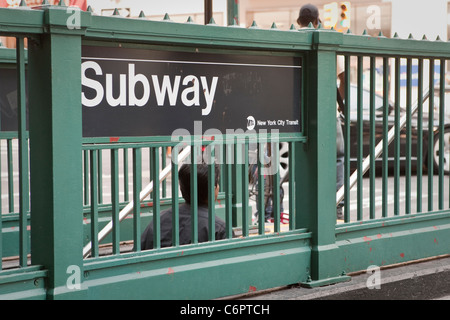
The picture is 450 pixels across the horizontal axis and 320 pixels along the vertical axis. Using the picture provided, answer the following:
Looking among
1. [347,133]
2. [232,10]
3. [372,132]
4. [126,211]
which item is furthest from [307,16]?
[126,211]

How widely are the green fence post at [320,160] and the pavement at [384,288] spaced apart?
0.13 m

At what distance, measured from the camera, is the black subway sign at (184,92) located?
4.08 meters

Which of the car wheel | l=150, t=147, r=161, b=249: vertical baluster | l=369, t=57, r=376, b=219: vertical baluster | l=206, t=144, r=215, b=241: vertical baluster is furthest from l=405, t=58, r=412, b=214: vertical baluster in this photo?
the car wheel

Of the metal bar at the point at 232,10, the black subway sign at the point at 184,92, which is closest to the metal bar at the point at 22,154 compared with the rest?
the black subway sign at the point at 184,92

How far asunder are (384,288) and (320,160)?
920 millimetres

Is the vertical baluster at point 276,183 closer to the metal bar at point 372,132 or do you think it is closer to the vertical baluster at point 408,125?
the metal bar at point 372,132

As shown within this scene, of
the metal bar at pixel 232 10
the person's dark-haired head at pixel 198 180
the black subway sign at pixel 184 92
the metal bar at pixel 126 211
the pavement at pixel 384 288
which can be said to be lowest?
the pavement at pixel 384 288

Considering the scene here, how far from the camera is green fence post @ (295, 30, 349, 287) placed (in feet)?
16.1

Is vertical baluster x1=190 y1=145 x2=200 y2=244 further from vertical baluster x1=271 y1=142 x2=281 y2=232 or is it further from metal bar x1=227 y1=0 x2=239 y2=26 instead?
metal bar x1=227 y1=0 x2=239 y2=26
